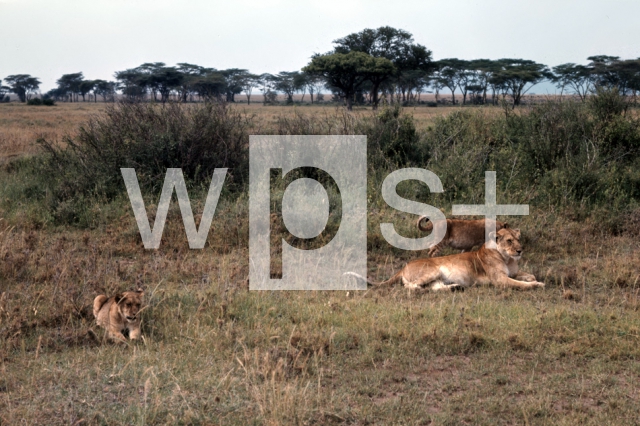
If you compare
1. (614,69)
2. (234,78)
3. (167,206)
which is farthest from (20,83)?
(167,206)

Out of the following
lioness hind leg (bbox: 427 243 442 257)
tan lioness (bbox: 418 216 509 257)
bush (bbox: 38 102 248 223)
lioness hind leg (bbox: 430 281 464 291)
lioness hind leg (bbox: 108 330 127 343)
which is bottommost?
lioness hind leg (bbox: 108 330 127 343)

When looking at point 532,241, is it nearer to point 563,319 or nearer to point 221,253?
point 563,319

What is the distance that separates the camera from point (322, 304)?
674cm

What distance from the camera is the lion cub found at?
Result: 231 inches

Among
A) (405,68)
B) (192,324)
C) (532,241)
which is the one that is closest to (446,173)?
(532,241)

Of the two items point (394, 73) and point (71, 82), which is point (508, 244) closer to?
point (394, 73)

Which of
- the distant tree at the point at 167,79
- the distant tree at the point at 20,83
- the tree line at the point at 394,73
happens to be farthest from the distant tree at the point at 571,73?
the distant tree at the point at 20,83

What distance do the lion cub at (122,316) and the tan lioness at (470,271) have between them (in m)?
2.58

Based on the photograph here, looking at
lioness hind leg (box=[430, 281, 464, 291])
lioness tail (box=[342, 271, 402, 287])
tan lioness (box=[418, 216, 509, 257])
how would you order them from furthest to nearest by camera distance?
tan lioness (box=[418, 216, 509, 257]) < lioness tail (box=[342, 271, 402, 287]) < lioness hind leg (box=[430, 281, 464, 291])

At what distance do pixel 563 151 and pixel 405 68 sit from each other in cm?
3416

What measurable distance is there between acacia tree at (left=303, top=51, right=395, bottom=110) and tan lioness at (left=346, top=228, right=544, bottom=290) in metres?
31.2

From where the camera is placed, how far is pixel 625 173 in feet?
36.4

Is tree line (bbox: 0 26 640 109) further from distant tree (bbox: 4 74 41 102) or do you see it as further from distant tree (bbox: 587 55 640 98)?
distant tree (bbox: 4 74 41 102)

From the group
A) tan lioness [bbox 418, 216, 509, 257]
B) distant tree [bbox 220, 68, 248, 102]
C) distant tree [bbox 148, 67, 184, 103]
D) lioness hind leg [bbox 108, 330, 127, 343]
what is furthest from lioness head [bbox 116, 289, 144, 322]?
distant tree [bbox 220, 68, 248, 102]
